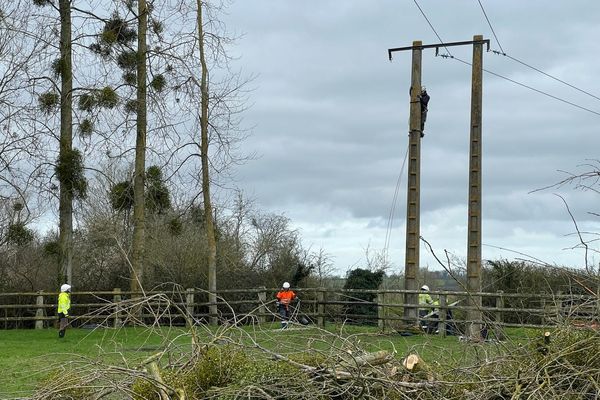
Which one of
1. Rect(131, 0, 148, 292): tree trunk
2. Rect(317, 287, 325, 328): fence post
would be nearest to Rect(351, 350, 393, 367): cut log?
Rect(317, 287, 325, 328): fence post

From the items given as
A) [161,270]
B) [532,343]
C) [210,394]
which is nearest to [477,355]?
[532,343]

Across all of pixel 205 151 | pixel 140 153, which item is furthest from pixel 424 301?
pixel 140 153

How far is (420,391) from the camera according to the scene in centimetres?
793

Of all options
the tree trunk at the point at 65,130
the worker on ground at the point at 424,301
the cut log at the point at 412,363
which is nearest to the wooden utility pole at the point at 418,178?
the worker on ground at the point at 424,301

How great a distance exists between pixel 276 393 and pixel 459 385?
1529mm

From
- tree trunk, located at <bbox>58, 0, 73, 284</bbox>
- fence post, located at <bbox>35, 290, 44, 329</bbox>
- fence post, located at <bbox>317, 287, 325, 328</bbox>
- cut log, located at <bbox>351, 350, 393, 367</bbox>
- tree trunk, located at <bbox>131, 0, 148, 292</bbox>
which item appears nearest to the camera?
cut log, located at <bbox>351, 350, 393, 367</bbox>

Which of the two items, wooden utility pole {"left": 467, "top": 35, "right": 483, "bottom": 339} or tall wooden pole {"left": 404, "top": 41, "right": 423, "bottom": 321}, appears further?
tall wooden pole {"left": 404, "top": 41, "right": 423, "bottom": 321}

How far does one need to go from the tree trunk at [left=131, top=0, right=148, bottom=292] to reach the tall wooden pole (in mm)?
8263

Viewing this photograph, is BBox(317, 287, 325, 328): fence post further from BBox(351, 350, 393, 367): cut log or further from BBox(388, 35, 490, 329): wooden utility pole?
BBox(351, 350, 393, 367): cut log

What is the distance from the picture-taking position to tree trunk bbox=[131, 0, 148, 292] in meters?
28.5

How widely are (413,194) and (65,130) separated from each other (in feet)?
36.3

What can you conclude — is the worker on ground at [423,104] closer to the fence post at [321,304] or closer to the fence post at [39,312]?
the fence post at [321,304]

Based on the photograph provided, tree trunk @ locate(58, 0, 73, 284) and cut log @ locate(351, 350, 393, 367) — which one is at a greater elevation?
tree trunk @ locate(58, 0, 73, 284)

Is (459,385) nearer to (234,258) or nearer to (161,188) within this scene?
(161,188)
